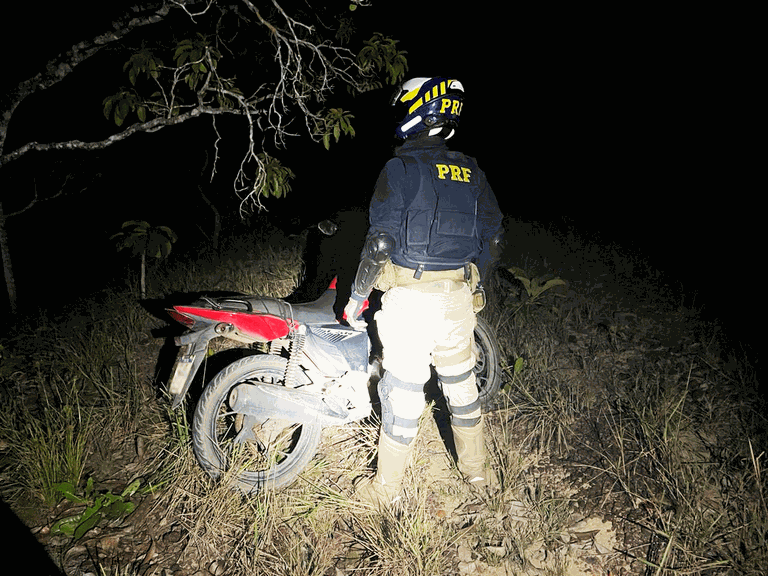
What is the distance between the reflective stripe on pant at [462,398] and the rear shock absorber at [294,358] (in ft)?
2.93

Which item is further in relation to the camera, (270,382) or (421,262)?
(270,382)

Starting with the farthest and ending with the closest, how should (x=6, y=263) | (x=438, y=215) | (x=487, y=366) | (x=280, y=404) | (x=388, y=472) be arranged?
1. (x=6, y=263)
2. (x=487, y=366)
3. (x=280, y=404)
4. (x=388, y=472)
5. (x=438, y=215)

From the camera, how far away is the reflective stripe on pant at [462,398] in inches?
103

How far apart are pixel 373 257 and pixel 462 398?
1.04m

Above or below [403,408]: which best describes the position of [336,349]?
above

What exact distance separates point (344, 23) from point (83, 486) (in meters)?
4.28

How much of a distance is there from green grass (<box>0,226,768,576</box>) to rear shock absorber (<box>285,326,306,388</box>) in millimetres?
584

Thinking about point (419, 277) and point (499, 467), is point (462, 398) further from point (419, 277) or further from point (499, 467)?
point (419, 277)

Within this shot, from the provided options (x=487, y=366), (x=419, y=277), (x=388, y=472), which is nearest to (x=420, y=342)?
(x=419, y=277)

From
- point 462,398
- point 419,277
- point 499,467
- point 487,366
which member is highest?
point 419,277

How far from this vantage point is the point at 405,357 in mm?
2443

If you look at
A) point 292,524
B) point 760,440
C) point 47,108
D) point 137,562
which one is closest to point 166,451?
point 137,562

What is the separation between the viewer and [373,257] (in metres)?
2.32

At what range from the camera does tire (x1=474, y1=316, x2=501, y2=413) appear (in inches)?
136
